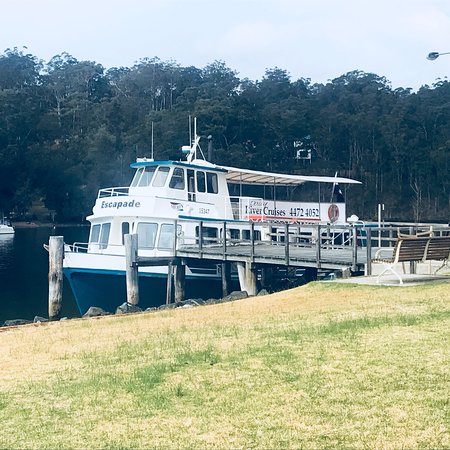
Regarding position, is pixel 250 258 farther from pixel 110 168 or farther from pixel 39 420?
pixel 110 168

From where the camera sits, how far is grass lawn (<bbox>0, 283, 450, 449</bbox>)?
579cm

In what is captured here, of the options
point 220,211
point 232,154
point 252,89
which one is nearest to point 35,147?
point 232,154

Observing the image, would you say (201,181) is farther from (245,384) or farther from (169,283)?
(245,384)

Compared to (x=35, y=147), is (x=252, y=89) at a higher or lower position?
higher

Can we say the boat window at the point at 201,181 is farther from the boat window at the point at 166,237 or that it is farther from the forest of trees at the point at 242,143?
the forest of trees at the point at 242,143

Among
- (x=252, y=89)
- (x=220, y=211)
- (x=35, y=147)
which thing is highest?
(x=252, y=89)

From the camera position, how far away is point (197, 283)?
26078mm

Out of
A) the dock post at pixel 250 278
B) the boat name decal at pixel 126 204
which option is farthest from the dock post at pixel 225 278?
the boat name decal at pixel 126 204

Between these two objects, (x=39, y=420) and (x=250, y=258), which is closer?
(x=39, y=420)

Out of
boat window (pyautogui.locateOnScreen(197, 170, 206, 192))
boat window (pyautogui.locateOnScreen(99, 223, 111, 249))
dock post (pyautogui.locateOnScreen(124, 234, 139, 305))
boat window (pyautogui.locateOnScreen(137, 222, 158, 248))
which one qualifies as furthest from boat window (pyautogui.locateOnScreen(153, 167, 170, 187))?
dock post (pyautogui.locateOnScreen(124, 234, 139, 305))

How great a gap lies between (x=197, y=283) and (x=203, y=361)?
17.9m

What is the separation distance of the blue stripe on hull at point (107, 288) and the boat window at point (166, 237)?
99 cm

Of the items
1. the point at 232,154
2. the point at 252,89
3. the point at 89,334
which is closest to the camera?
the point at 89,334

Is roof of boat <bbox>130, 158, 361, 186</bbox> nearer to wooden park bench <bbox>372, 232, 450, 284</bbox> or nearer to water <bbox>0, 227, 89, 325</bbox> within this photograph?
water <bbox>0, 227, 89, 325</bbox>
